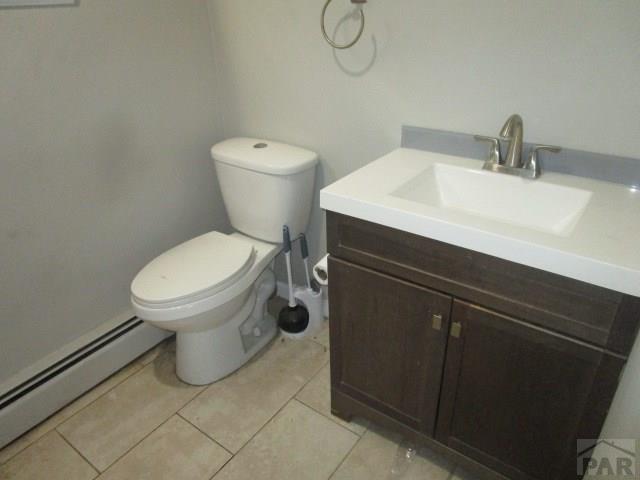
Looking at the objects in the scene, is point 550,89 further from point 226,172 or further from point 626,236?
point 226,172

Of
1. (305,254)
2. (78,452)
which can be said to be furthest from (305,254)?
(78,452)

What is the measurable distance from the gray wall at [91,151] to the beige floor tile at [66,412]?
0.22 metres

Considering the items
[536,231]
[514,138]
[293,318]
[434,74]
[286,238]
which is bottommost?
[293,318]

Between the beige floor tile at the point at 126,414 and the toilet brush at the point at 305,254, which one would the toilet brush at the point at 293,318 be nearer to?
the toilet brush at the point at 305,254

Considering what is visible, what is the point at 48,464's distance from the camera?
147 centimetres

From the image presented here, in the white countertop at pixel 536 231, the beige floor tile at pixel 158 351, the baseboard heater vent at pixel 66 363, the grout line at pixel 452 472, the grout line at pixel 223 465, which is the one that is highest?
the white countertop at pixel 536 231

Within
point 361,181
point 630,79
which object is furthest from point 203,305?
point 630,79

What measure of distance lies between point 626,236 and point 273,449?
117 centimetres

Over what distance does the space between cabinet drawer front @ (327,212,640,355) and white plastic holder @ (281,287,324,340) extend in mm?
714

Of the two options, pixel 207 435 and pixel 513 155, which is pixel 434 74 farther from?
pixel 207 435

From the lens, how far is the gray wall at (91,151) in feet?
4.58

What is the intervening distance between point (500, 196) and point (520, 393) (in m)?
0.52

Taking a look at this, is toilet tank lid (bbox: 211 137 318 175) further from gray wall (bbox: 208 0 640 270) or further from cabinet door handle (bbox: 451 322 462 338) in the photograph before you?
cabinet door handle (bbox: 451 322 462 338)

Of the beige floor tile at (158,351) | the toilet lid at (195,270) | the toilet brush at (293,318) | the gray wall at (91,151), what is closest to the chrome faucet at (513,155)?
the toilet lid at (195,270)
